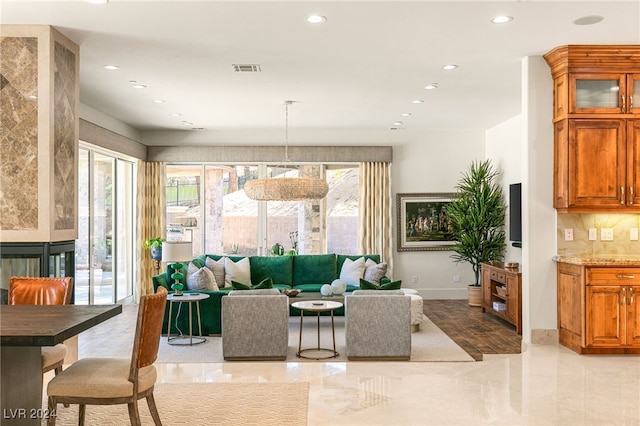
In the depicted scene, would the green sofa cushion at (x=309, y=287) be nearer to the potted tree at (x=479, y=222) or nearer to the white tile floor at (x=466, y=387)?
the potted tree at (x=479, y=222)

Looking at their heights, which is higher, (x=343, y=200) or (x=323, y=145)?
(x=323, y=145)

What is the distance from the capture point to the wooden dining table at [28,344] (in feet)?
8.87

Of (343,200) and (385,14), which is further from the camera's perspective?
(343,200)

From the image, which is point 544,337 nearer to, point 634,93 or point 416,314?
point 416,314

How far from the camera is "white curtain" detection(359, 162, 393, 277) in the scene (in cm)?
1022

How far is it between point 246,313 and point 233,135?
17.5 feet

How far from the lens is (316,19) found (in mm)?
4609

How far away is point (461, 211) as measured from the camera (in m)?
9.52

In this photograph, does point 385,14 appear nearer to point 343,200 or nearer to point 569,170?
point 569,170

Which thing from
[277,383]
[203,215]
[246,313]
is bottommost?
[277,383]

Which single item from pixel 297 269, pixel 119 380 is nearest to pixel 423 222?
pixel 297 269

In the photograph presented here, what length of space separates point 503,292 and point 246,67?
4.41m

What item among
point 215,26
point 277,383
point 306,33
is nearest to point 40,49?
point 215,26

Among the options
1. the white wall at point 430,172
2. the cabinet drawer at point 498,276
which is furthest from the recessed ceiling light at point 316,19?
the white wall at point 430,172
